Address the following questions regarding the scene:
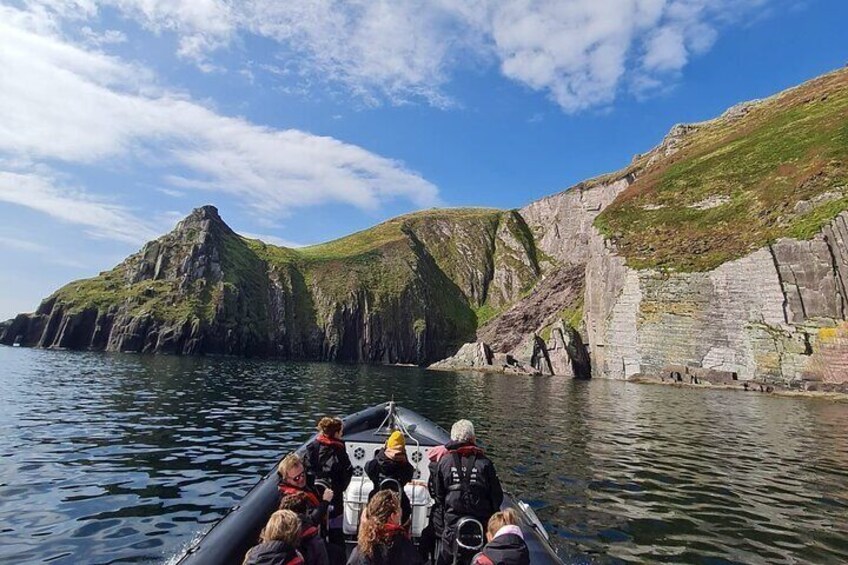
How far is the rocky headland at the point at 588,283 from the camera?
65.8m

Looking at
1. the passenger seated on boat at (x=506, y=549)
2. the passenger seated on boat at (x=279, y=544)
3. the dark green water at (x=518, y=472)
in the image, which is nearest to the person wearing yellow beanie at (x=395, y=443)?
the passenger seated on boat at (x=506, y=549)

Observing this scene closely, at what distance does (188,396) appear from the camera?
1357 inches

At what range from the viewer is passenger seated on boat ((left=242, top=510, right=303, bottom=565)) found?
4.79 meters

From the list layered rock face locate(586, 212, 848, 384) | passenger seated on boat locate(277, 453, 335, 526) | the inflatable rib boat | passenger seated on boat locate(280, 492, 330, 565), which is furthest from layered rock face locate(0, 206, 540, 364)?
passenger seated on boat locate(280, 492, 330, 565)

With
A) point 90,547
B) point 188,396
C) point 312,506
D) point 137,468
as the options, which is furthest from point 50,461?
point 188,396

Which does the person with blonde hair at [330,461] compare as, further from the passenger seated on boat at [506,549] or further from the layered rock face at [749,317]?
the layered rock face at [749,317]

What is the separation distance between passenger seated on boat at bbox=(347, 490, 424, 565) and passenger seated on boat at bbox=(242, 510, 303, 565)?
0.65 m

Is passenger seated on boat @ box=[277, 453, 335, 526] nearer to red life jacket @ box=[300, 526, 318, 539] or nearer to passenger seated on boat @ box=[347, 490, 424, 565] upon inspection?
red life jacket @ box=[300, 526, 318, 539]

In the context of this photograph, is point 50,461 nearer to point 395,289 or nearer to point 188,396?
point 188,396

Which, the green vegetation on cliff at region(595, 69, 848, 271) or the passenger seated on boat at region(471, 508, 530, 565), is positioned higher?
the green vegetation on cliff at region(595, 69, 848, 271)

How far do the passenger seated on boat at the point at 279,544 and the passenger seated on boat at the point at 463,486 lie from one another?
9.57 feet

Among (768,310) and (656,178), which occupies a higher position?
(656,178)

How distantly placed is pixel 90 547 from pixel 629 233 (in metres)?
93.6

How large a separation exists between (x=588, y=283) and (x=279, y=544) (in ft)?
322
